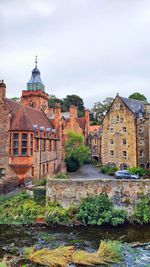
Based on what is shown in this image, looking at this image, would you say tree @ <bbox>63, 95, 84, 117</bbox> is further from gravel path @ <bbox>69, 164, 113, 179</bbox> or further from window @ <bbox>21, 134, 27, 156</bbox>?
window @ <bbox>21, 134, 27, 156</bbox>

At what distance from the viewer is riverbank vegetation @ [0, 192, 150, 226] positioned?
2330 centimetres

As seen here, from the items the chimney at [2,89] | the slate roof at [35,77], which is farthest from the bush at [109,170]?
the slate roof at [35,77]

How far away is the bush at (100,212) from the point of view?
23.0 m

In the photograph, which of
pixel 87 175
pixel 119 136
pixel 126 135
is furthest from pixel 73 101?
pixel 87 175

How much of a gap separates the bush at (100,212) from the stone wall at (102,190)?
0.69 metres

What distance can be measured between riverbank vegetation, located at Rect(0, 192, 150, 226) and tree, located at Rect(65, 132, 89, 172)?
1764cm

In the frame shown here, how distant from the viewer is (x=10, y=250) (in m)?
17.5

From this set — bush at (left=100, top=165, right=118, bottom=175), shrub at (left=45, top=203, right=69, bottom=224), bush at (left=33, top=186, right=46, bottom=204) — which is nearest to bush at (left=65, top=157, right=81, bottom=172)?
bush at (left=100, top=165, right=118, bottom=175)

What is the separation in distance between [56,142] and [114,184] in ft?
60.6

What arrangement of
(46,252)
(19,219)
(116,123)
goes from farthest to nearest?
(116,123), (19,219), (46,252)

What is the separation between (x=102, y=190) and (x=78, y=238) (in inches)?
243

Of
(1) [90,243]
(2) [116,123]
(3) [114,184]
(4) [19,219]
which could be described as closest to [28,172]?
(4) [19,219]

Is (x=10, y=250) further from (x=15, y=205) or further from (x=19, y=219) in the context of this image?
(x=15, y=205)

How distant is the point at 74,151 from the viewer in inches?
1688
